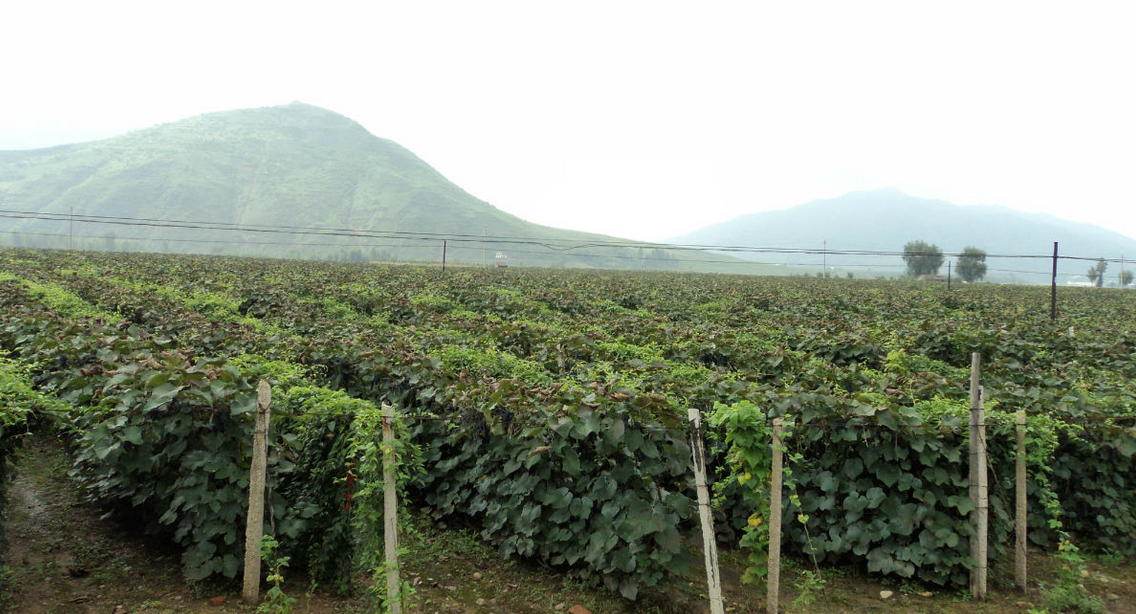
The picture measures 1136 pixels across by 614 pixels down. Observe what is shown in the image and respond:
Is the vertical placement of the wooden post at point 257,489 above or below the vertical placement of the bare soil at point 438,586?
above

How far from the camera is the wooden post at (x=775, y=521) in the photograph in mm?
4949

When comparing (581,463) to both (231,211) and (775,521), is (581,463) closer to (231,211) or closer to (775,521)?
(775,521)

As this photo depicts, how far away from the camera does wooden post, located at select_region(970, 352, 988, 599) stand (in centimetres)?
533

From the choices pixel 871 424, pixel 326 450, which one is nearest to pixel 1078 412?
pixel 871 424

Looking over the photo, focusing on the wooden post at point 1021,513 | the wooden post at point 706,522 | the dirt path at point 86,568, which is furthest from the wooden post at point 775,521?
the dirt path at point 86,568

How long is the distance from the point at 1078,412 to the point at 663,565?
15.4 feet

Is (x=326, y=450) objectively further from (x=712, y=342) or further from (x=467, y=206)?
(x=467, y=206)

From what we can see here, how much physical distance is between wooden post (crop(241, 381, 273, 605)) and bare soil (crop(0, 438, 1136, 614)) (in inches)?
11.2

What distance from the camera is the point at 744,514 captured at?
244 inches

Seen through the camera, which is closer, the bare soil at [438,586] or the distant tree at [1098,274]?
the bare soil at [438,586]

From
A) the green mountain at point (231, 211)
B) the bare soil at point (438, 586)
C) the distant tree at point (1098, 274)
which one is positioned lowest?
the bare soil at point (438, 586)

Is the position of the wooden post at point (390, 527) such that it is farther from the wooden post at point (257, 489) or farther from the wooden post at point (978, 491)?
the wooden post at point (978, 491)

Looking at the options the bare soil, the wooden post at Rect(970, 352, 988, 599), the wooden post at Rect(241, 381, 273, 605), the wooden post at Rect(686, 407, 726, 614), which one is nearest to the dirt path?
the bare soil

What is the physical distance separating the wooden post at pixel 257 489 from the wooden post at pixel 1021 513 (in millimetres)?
6102
